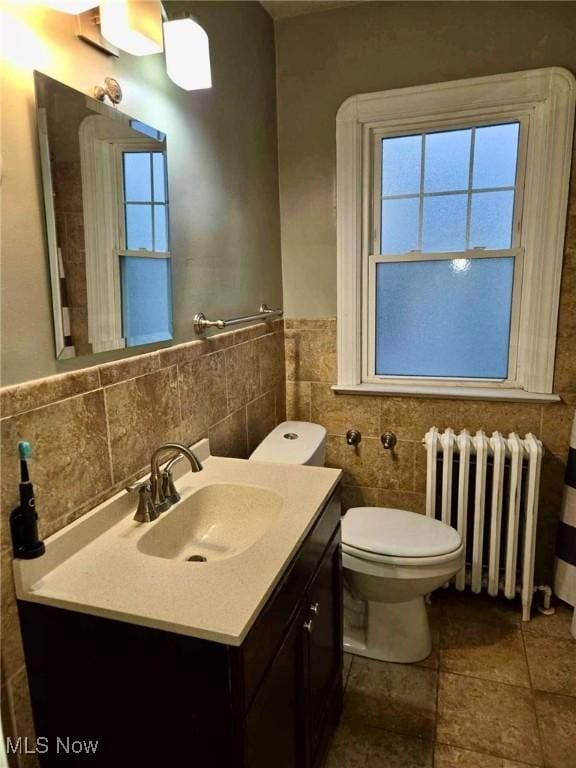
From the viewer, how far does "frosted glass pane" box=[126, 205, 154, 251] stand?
128 centimetres

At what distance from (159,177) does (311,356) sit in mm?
1220

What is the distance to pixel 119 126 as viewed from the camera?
1.21 m

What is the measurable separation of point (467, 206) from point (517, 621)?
1.77m

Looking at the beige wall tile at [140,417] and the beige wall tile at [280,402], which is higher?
the beige wall tile at [140,417]

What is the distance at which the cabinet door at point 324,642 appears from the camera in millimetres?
1271

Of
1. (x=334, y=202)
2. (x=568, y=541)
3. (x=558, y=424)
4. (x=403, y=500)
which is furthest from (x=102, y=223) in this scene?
(x=568, y=541)

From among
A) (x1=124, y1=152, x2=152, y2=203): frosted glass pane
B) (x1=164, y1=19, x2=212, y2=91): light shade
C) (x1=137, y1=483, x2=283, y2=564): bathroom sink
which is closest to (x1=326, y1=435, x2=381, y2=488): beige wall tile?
(x1=137, y1=483, x2=283, y2=564): bathroom sink

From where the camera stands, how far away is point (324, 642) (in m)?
1.40

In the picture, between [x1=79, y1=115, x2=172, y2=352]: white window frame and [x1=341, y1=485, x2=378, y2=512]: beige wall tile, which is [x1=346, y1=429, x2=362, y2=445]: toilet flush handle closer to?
[x1=341, y1=485, x2=378, y2=512]: beige wall tile

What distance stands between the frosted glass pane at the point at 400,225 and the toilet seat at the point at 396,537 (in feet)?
3.88

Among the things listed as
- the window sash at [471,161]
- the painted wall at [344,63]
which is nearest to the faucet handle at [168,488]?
the painted wall at [344,63]

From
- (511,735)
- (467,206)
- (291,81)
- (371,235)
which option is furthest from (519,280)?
(511,735)

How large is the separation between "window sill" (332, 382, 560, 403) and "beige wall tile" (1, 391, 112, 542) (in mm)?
1384

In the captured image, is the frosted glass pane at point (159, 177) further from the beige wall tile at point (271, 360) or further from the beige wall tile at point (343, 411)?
the beige wall tile at point (343, 411)
